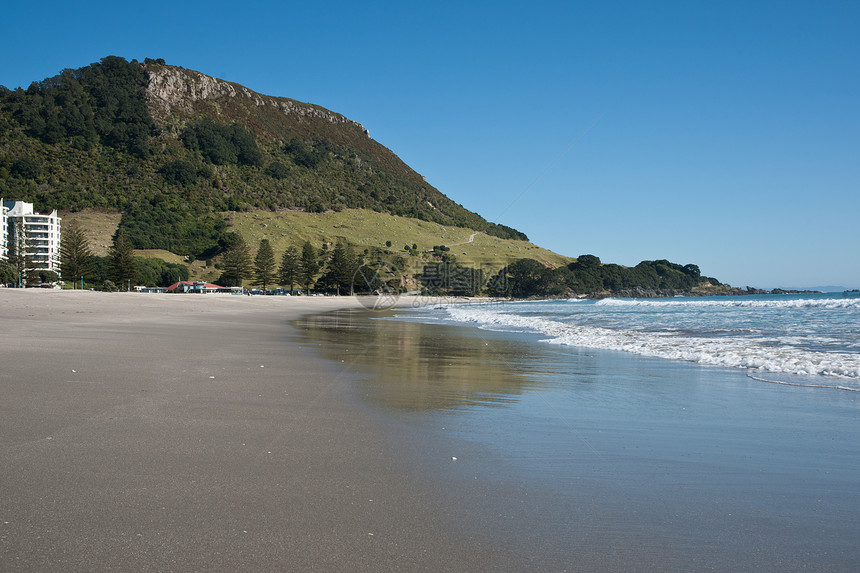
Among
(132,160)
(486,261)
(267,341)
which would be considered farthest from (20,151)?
(267,341)

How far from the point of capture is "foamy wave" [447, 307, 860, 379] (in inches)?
360

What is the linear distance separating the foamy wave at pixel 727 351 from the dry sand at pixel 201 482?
740cm

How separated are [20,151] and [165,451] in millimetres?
122471

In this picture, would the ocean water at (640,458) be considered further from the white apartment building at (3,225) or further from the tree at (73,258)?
the white apartment building at (3,225)

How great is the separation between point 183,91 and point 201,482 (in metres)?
150

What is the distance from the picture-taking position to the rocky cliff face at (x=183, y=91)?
4943 inches

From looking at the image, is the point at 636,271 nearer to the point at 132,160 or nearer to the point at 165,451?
the point at 132,160

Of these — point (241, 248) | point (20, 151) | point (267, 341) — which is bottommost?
point (267, 341)

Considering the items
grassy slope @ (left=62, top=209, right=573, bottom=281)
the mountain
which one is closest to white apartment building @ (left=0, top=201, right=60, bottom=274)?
grassy slope @ (left=62, top=209, right=573, bottom=281)

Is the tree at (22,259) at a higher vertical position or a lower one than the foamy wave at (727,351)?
higher

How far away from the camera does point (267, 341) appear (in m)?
13.5

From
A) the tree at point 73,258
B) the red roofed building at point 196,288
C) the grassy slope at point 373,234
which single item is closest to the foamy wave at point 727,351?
the tree at point 73,258

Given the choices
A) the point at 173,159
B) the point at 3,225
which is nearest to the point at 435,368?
the point at 3,225

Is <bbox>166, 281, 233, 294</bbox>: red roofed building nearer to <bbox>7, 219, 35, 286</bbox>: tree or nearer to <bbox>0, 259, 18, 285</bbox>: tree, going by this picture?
<bbox>7, 219, 35, 286</bbox>: tree
